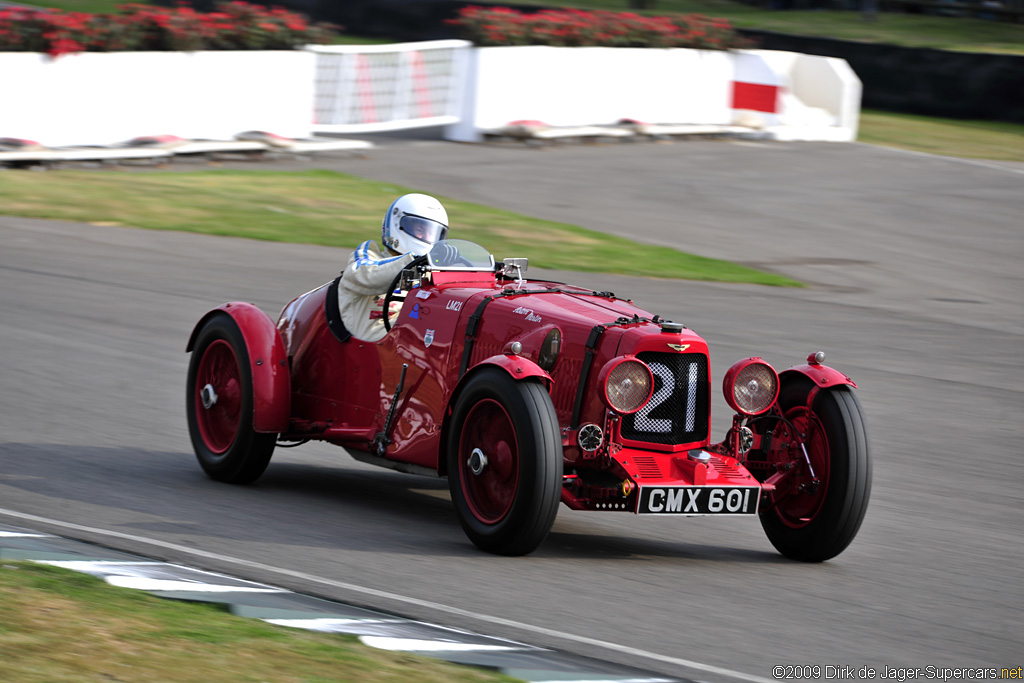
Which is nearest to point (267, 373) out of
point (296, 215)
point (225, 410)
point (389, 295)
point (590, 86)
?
point (225, 410)

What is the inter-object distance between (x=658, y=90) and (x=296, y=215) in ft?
37.5

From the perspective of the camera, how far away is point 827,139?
1141 inches

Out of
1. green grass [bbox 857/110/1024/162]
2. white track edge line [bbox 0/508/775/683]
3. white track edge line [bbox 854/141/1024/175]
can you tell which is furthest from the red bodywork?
green grass [bbox 857/110/1024/162]

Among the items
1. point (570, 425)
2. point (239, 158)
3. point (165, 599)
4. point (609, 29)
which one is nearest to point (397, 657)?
point (165, 599)

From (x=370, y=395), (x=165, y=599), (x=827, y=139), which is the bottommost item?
(x=165, y=599)

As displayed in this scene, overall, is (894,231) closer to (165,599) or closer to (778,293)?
(778,293)

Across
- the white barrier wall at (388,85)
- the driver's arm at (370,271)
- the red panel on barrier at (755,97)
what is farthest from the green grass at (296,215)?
the red panel on barrier at (755,97)

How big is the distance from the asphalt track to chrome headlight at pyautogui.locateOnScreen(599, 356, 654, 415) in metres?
0.72

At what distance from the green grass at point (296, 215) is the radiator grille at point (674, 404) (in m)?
9.32

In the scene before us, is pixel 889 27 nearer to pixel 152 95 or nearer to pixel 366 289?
Result: pixel 152 95

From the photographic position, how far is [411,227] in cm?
759

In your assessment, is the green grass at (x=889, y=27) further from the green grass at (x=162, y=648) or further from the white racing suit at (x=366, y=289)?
the green grass at (x=162, y=648)

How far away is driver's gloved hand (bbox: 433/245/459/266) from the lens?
23.9 ft

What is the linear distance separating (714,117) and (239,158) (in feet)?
33.9
